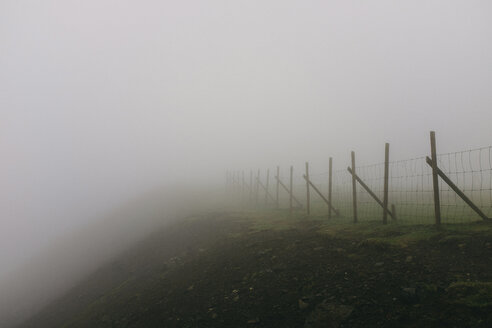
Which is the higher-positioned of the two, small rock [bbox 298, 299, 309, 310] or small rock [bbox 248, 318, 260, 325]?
small rock [bbox 298, 299, 309, 310]

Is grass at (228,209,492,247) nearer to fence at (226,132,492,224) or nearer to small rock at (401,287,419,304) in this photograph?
fence at (226,132,492,224)

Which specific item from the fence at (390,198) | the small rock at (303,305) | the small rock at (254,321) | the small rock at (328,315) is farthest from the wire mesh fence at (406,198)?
the small rock at (254,321)

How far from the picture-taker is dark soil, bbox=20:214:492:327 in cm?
A: 502

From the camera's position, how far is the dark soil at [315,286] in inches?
198

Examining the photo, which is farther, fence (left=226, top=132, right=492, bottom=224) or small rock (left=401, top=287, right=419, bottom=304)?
fence (left=226, top=132, right=492, bottom=224)

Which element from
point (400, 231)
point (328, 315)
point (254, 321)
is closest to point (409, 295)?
point (328, 315)

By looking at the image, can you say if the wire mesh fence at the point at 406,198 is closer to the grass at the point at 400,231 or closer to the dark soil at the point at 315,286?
the grass at the point at 400,231

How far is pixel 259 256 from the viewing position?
999 centimetres

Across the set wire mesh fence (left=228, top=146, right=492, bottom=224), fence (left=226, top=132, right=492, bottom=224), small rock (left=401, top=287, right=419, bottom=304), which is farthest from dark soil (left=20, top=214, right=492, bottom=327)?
wire mesh fence (left=228, top=146, right=492, bottom=224)

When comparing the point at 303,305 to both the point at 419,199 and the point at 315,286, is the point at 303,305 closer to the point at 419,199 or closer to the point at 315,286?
the point at 315,286

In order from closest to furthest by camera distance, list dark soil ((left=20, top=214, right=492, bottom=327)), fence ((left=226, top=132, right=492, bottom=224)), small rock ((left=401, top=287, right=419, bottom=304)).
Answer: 1. dark soil ((left=20, top=214, right=492, bottom=327))
2. small rock ((left=401, top=287, right=419, bottom=304))
3. fence ((left=226, top=132, right=492, bottom=224))

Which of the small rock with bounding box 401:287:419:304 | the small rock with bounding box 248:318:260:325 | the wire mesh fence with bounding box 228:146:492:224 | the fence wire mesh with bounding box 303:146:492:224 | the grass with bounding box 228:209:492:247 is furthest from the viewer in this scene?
the wire mesh fence with bounding box 228:146:492:224

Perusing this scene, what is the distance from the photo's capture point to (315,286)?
6.75 metres

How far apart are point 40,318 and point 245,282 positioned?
1591 centimetres
